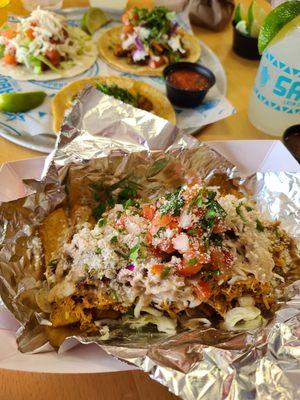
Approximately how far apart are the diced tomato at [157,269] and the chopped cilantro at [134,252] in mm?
77

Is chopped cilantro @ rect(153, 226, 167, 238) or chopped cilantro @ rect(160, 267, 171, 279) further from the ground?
chopped cilantro @ rect(153, 226, 167, 238)

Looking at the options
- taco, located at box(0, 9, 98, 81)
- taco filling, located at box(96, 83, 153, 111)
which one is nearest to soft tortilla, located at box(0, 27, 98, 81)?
taco, located at box(0, 9, 98, 81)

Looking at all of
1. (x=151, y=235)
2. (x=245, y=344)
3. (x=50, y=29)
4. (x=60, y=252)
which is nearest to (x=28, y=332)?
(x=60, y=252)

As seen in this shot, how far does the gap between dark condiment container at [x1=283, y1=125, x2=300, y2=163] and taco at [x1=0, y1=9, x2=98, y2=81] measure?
154cm

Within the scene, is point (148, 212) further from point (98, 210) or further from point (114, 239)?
point (98, 210)

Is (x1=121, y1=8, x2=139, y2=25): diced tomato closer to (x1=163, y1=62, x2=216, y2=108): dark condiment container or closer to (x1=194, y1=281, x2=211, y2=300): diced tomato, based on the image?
(x1=163, y1=62, x2=216, y2=108): dark condiment container

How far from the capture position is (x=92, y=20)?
344 cm

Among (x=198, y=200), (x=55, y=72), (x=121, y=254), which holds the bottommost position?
(x=55, y=72)

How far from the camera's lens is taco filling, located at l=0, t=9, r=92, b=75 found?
2941 mm

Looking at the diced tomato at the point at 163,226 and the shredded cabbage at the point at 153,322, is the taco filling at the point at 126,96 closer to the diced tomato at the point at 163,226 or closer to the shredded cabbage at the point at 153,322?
the diced tomato at the point at 163,226

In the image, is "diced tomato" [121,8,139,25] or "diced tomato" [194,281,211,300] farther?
"diced tomato" [121,8,139,25]

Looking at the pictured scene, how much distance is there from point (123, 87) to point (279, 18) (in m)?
1.00

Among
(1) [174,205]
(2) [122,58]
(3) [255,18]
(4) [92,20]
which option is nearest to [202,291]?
(1) [174,205]

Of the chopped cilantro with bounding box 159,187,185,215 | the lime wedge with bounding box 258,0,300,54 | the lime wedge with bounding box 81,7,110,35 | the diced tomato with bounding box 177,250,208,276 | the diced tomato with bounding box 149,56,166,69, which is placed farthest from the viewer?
the lime wedge with bounding box 81,7,110,35
